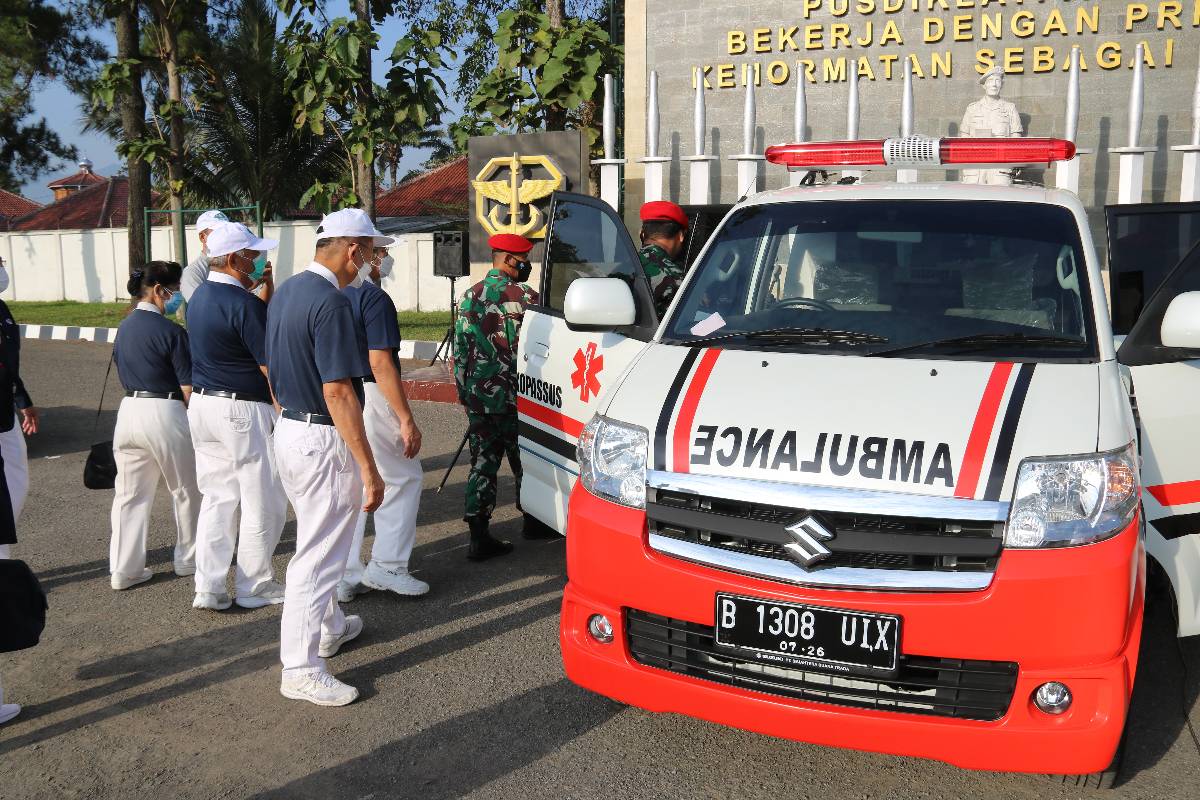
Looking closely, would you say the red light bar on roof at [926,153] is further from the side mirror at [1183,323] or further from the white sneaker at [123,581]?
the white sneaker at [123,581]

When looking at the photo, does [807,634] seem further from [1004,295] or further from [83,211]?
[83,211]

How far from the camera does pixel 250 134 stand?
85.5 ft

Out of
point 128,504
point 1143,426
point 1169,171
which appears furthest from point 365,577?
point 1169,171

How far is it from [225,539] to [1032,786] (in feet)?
11.6

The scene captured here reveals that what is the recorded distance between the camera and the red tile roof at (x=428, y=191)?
42.4m

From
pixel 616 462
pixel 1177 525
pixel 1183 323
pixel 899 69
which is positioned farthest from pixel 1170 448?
pixel 899 69

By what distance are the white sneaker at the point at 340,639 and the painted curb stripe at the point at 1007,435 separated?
2.70 metres

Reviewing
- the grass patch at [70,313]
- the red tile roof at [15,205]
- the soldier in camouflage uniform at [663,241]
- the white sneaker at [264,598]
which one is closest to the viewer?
the white sneaker at [264,598]

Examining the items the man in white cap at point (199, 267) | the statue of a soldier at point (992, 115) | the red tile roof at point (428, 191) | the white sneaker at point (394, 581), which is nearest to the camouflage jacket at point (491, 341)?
the white sneaker at point (394, 581)

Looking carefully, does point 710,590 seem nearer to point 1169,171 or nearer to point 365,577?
point 365,577

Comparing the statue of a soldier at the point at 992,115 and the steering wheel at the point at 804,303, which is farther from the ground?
the statue of a soldier at the point at 992,115

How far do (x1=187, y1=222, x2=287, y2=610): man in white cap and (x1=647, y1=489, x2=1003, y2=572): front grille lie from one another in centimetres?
258

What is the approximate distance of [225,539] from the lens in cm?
503

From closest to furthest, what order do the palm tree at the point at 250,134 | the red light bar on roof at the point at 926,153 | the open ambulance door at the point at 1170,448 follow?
the open ambulance door at the point at 1170,448, the red light bar on roof at the point at 926,153, the palm tree at the point at 250,134
